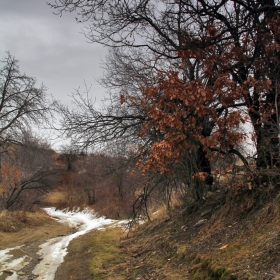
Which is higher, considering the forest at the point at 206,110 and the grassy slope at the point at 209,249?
the forest at the point at 206,110

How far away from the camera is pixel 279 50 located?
17.9 feet

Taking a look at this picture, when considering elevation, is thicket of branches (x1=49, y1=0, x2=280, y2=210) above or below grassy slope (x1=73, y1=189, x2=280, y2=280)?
above

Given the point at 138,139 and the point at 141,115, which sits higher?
the point at 141,115

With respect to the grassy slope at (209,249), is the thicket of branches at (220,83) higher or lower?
higher

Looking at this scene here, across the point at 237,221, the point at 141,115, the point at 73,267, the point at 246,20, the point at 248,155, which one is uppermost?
the point at 246,20

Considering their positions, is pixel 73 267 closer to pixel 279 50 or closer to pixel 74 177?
pixel 279 50

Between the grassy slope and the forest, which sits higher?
the forest

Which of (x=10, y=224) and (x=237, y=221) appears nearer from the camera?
(x=237, y=221)

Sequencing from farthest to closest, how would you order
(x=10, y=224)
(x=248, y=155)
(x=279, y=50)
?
(x=10, y=224) < (x=248, y=155) < (x=279, y=50)

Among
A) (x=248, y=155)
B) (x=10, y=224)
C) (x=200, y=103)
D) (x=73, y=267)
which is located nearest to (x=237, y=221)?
(x=248, y=155)

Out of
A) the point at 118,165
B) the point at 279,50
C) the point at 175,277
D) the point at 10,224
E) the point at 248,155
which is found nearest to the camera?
the point at 175,277

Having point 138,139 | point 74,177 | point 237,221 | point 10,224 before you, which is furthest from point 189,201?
point 74,177

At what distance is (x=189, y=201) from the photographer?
28.7 ft

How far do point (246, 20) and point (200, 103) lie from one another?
1919mm
